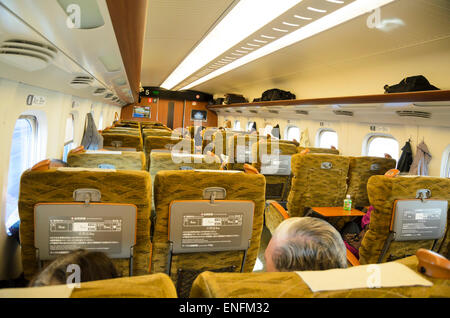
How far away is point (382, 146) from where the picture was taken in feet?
21.2

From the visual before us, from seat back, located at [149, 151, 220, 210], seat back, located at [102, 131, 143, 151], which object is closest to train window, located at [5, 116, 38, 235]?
seat back, located at [102, 131, 143, 151]

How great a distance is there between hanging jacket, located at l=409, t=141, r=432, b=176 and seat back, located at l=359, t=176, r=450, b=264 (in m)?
2.69

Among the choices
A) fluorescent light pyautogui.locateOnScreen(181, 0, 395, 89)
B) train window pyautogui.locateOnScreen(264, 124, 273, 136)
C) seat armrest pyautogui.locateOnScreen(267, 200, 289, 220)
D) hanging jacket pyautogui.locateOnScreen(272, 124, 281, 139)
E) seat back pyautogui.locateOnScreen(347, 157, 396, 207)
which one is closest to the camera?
fluorescent light pyautogui.locateOnScreen(181, 0, 395, 89)

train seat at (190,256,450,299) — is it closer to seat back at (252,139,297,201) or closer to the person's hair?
the person's hair

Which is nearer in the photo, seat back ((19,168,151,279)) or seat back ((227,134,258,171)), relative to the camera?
seat back ((19,168,151,279))

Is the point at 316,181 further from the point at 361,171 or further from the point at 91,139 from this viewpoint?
the point at 91,139

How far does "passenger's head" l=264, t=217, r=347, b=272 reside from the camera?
45.2 inches

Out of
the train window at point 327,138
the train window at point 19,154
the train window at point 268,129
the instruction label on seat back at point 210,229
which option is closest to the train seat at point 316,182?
the instruction label on seat back at point 210,229

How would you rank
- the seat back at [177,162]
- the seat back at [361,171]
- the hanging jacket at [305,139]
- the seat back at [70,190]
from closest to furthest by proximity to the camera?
1. the seat back at [70,190]
2. the seat back at [177,162]
3. the seat back at [361,171]
4. the hanging jacket at [305,139]

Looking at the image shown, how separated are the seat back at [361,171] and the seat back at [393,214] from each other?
1500 millimetres

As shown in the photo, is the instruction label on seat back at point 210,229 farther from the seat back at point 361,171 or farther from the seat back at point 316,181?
the seat back at point 361,171

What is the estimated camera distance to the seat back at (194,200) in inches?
77.3

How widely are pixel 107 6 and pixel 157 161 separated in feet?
7.91
